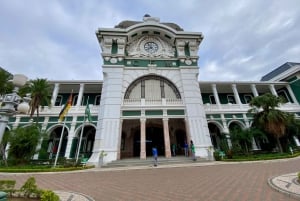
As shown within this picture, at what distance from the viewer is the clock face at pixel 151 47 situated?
769 inches

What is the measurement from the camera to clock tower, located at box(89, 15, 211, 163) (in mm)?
15180

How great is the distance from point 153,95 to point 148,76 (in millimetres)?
2593

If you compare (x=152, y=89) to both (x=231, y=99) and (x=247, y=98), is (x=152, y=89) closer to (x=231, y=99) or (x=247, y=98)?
(x=231, y=99)

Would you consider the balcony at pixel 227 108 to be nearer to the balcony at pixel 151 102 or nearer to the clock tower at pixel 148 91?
the clock tower at pixel 148 91

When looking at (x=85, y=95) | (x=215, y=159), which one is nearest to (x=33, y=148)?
(x=85, y=95)

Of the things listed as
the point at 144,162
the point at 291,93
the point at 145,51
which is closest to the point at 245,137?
the point at 144,162

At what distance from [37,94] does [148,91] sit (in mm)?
12623

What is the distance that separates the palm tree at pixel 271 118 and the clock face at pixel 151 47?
45.3 ft

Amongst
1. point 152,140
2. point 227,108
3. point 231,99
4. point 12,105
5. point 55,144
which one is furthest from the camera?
point 231,99

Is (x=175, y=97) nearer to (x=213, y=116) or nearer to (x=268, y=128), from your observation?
(x=213, y=116)

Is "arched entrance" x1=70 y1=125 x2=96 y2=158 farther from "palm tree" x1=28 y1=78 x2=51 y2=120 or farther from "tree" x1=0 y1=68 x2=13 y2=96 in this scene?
"tree" x1=0 y1=68 x2=13 y2=96

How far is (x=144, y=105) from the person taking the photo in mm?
16359

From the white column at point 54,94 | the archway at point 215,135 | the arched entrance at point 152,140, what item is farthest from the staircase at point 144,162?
the white column at point 54,94

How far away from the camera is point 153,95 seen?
1745 cm
